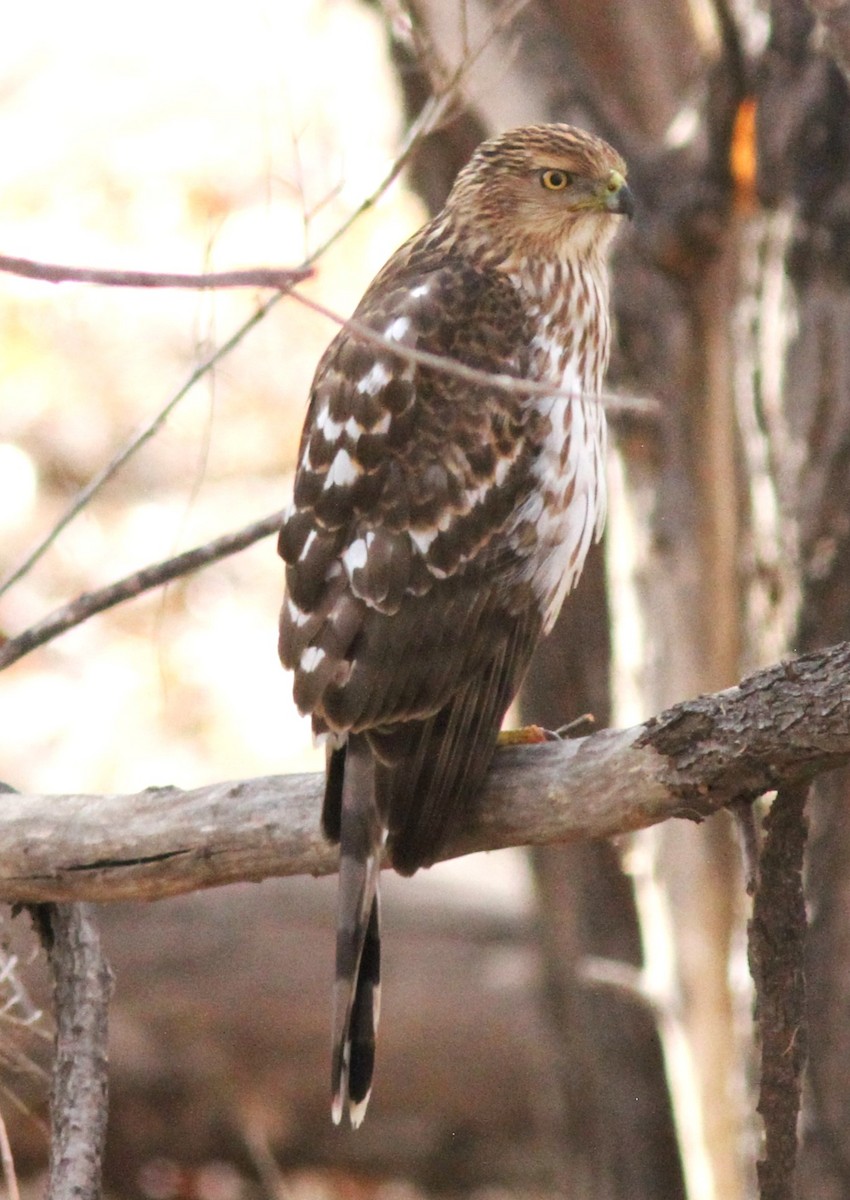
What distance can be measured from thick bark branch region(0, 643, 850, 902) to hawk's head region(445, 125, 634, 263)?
1.25 metres

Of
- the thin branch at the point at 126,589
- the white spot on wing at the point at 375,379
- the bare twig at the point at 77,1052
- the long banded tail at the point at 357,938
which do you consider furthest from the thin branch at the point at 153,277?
the bare twig at the point at 77,1052

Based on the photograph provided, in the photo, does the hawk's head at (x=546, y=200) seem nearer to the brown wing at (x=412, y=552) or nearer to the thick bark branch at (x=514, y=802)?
the brown wing at (x=412, y=552)

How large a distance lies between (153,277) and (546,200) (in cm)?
218

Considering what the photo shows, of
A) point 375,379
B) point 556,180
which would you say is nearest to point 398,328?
point 375,379

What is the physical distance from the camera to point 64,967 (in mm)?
3281

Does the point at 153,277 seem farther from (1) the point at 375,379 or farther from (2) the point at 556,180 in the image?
(2) the point at 556,180

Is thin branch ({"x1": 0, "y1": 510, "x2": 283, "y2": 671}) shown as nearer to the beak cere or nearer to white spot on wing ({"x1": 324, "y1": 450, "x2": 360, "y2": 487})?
white spot on wing ({"x1": 324, "y1": 450, "x2": 360, "y2": 487})

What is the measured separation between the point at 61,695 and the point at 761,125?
17.7 ft

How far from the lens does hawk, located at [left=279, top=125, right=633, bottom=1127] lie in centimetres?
314

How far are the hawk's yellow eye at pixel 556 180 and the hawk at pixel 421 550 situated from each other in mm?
275

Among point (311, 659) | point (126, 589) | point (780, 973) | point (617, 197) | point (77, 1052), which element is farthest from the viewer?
point (617, 197)

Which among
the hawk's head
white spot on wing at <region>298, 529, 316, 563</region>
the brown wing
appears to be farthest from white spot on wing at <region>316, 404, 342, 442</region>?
the hawk's head

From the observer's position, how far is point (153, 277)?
1.74 metres

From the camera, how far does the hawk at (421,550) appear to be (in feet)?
10.3
